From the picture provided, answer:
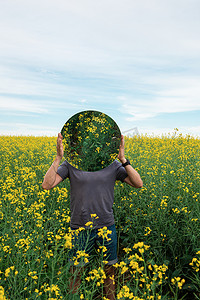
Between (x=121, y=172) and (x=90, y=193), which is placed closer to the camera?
(x=90, y=193)

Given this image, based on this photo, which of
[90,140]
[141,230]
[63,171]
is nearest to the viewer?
[90,140]

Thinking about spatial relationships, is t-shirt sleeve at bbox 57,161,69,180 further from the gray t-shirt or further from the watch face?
the watch face

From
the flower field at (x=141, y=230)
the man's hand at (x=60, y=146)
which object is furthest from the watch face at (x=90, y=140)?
the flower field at (x=141, y=230)

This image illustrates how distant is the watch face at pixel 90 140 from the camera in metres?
2.37

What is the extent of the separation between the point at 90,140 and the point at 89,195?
0.49 meters

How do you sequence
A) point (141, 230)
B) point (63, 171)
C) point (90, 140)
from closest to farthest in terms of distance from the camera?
point (90, 140) → point (63, 171) → point (141, 230)

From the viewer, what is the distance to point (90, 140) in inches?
93.7

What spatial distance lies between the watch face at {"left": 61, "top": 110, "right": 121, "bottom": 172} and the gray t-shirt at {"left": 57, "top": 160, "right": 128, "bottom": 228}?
0.08 meters

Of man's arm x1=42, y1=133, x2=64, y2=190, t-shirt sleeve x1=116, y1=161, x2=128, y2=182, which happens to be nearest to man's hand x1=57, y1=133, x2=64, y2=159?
man's arm x1=42, y1=133, x2=64, y2=190

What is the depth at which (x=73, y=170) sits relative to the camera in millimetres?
2459

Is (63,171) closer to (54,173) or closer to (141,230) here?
(54,173)

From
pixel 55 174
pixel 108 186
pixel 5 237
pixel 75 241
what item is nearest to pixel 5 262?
pixel 5 237

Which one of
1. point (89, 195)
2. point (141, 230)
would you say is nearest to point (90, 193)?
point (89, 195)

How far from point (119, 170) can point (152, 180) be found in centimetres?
152
